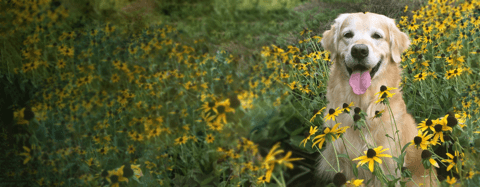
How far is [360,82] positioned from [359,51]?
22 cm

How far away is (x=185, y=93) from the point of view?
3438 mm

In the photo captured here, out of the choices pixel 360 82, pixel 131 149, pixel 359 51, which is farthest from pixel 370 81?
pixel 131 149

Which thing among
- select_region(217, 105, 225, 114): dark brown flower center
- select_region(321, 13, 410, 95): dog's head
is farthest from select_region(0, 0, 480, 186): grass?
select_region(321, 13, 410, 95): dog's head

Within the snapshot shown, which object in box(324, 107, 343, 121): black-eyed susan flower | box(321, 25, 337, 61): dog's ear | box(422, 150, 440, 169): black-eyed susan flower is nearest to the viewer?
box(422, 150, 440, 169): black-eyed susan flower

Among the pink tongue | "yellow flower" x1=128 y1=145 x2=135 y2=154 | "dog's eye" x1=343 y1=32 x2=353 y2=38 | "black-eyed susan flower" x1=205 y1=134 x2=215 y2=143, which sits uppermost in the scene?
"dog's eye" x1=343 y1=32 x2=353 y2=38

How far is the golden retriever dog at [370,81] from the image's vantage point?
1.80m

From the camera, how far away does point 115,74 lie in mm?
3650

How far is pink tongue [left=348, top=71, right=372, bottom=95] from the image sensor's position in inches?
72.5

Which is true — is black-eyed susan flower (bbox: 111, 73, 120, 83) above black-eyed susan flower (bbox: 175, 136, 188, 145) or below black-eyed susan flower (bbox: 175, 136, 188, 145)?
above

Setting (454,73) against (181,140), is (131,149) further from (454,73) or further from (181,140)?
(454,73)

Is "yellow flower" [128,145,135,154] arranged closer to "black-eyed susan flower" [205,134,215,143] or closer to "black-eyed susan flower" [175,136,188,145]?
"black-eyed susan flower" [175,136,188,145]

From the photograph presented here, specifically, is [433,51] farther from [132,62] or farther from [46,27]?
[46,27]

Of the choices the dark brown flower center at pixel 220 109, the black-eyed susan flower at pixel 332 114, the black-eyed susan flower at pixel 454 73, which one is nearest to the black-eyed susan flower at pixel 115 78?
the dark brown flower center at pixel 220 109

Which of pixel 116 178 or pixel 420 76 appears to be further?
pixel 420 76
